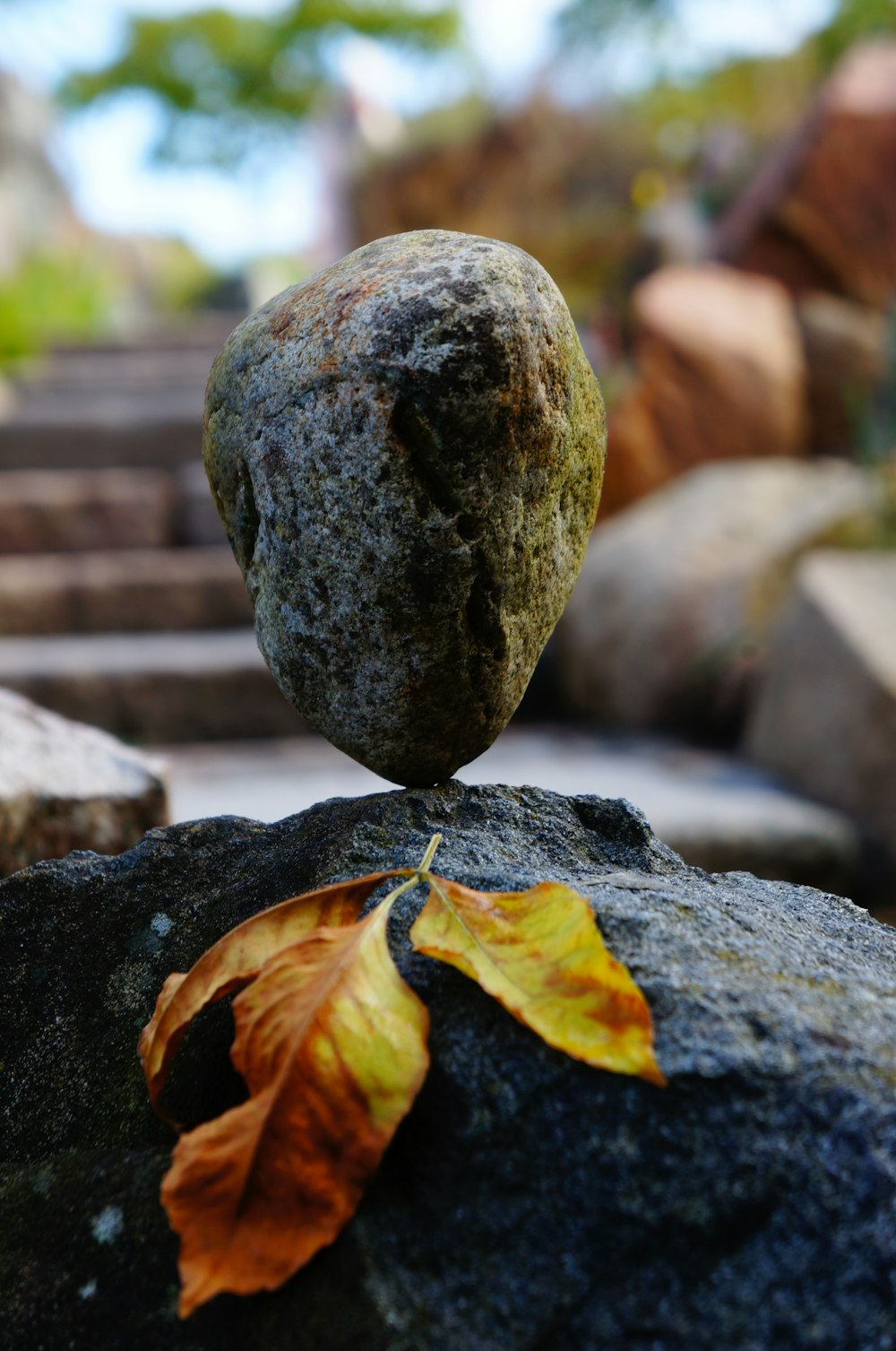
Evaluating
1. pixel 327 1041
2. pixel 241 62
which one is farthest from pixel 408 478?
pixel 241 62

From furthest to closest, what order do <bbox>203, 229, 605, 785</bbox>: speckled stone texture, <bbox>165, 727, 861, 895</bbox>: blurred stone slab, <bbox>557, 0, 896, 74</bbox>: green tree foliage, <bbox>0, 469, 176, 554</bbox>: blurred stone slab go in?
<bbox>557, 0, 896, 74</bbox>: green tree foliage, <bbox>0, 469, 176, 554</bbox>: blurred stone slab, <bbox>165, 727, 861, 895</bbox>: blurred stone slab, <bbox>203, 229, 605, 785</bbox>: speckled stone texture

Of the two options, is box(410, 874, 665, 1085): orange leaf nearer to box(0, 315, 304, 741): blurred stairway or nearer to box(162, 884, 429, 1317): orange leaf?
box(162, 884, 429, 1317): orange leaf

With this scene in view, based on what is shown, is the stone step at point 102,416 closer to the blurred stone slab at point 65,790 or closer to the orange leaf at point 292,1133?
the blurred stone slab at point 65,790

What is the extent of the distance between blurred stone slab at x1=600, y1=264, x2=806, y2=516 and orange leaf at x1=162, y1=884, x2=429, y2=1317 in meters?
4.24

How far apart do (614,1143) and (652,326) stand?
475cm

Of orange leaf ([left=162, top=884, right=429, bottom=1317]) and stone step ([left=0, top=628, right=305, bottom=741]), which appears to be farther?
stone step ([left=0, top=628, right=305, bottom=741])

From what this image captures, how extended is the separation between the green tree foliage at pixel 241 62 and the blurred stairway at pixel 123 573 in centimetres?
1403

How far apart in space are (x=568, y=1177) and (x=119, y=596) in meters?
3.38

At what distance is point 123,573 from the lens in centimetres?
382

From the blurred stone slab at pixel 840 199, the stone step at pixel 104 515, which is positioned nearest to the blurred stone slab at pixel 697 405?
the blurred stone slab at pixel 840 199

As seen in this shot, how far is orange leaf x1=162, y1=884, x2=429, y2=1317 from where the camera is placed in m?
0.62

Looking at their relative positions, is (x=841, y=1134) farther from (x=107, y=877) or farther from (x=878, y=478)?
(x=878, y=478)

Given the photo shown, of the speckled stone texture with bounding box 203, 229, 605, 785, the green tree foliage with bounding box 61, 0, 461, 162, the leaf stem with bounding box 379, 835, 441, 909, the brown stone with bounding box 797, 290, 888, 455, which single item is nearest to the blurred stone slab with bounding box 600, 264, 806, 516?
the brown stone with bounding box 797, 290, 888, 455

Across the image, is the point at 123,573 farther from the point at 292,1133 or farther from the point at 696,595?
the point at 292,1133
